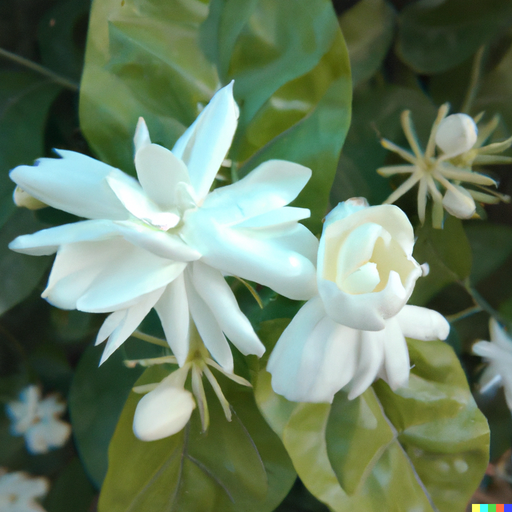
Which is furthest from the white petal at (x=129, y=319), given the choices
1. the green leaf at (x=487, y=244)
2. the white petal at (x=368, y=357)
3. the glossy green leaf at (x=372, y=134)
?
the green leaf at (x=487, y=244)

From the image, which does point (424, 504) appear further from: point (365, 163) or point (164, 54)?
point (164, 54)

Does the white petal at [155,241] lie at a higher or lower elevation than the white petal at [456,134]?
higher

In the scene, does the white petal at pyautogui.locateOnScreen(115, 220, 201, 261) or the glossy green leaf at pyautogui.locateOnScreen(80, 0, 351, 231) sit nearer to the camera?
the white petal at pyautogui.locateOnScreen(115, 220, 201, 261)

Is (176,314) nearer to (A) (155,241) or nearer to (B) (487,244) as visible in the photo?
(A) (155,241)

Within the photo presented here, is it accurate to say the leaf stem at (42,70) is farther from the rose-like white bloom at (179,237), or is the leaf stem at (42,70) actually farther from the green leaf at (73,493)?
the green leaf at (73,493)

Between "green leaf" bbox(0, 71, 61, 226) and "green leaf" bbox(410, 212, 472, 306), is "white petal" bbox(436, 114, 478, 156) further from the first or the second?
"green leaf" bbox(0, 71, 61, 226)

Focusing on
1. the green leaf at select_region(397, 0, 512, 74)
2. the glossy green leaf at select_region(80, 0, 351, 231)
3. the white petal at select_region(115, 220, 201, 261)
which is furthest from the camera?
the green leaf at select_region(397, 0, 512, 74)

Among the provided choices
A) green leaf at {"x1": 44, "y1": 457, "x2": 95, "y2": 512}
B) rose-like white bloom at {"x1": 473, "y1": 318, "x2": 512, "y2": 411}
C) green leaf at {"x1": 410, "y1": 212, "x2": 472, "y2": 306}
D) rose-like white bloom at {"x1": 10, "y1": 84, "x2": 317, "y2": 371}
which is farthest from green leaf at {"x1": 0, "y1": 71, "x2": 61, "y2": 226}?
rose-like white bloom at {"x1": 473, "y1": 318, "x2": 512, "y2": 411}
